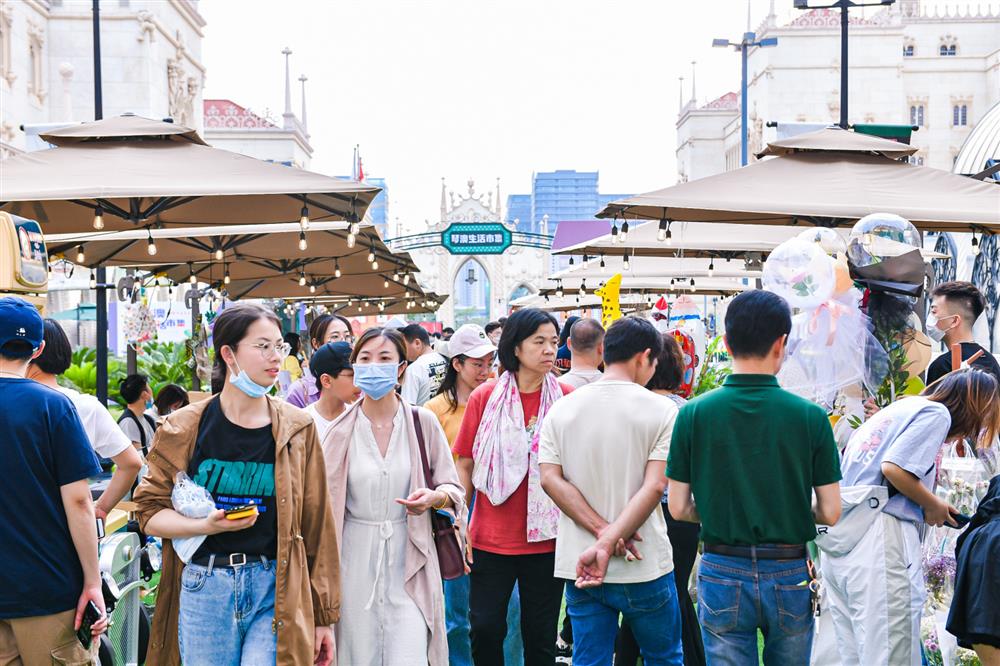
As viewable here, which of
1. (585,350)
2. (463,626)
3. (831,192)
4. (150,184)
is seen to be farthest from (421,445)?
(831,192)

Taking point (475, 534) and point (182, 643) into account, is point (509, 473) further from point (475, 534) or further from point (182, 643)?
point (182, 643)

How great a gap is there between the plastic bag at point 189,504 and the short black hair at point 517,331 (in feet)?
6.62

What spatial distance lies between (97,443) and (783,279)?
3.57 meters

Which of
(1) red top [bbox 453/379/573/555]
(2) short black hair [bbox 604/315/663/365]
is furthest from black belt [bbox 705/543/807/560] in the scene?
(1) red top [bbox 453/379/573/555]

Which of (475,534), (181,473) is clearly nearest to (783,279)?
(475,534)

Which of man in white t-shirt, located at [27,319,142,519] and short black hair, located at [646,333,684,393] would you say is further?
short black hair, located at [646,333,684,393]

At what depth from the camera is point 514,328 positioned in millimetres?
5410

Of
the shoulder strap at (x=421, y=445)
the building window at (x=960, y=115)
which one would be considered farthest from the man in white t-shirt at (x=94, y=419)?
the building window at (x=960, y=115)

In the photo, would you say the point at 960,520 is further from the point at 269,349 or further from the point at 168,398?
the point at 168,398

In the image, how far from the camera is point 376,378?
448 centimetres

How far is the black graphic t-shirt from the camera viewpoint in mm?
3812

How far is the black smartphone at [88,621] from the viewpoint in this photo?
3.72m

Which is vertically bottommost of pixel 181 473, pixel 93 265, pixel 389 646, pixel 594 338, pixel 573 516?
pixel 389 646

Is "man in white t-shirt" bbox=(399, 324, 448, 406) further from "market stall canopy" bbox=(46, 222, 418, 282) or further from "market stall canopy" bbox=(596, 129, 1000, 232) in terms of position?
"market stall canopy" bbox=(596, 129, 1000, 232)
